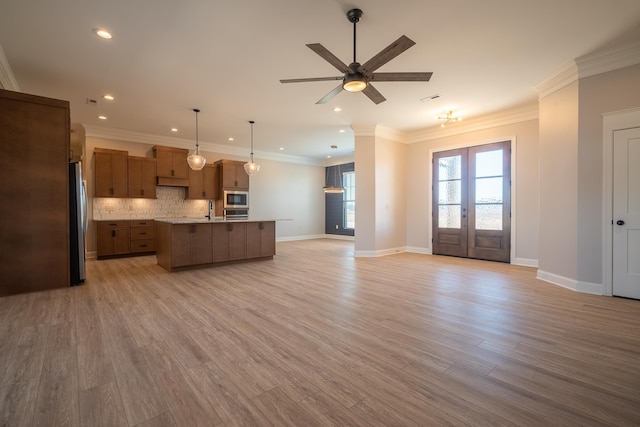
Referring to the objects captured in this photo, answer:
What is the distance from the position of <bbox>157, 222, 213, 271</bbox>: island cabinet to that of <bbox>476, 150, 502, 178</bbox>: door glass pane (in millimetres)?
6082

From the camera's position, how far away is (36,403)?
1628mm

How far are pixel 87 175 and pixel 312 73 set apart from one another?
20.0ft

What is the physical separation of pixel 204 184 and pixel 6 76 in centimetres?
443

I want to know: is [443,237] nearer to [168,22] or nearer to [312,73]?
[312,73]

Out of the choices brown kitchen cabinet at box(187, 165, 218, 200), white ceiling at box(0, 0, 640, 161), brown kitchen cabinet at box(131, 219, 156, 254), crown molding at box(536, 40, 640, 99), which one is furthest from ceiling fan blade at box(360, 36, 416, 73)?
brown kitchen cabinet at box(131, 219, 156, 254)

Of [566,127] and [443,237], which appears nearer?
[566,127]

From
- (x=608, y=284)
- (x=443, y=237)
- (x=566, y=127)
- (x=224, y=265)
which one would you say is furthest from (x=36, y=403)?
(x=443, y=237)

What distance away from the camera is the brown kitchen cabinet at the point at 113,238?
639 centimetres

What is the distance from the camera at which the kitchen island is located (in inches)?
201

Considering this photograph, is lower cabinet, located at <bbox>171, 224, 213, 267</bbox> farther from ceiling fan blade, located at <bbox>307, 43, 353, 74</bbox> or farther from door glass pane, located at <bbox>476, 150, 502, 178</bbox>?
door glass pane, located at <bbox>476, 150, 502, 178</bbox>

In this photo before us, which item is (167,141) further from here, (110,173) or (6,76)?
(6,76)

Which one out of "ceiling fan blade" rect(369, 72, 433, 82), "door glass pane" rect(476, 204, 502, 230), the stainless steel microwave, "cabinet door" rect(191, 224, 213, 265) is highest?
"ceiling fan blade" rect(369, 72, 433, 82)

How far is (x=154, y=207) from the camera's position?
753cm

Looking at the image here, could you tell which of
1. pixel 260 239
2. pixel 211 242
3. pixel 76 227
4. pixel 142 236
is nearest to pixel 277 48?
pixel 211 242
